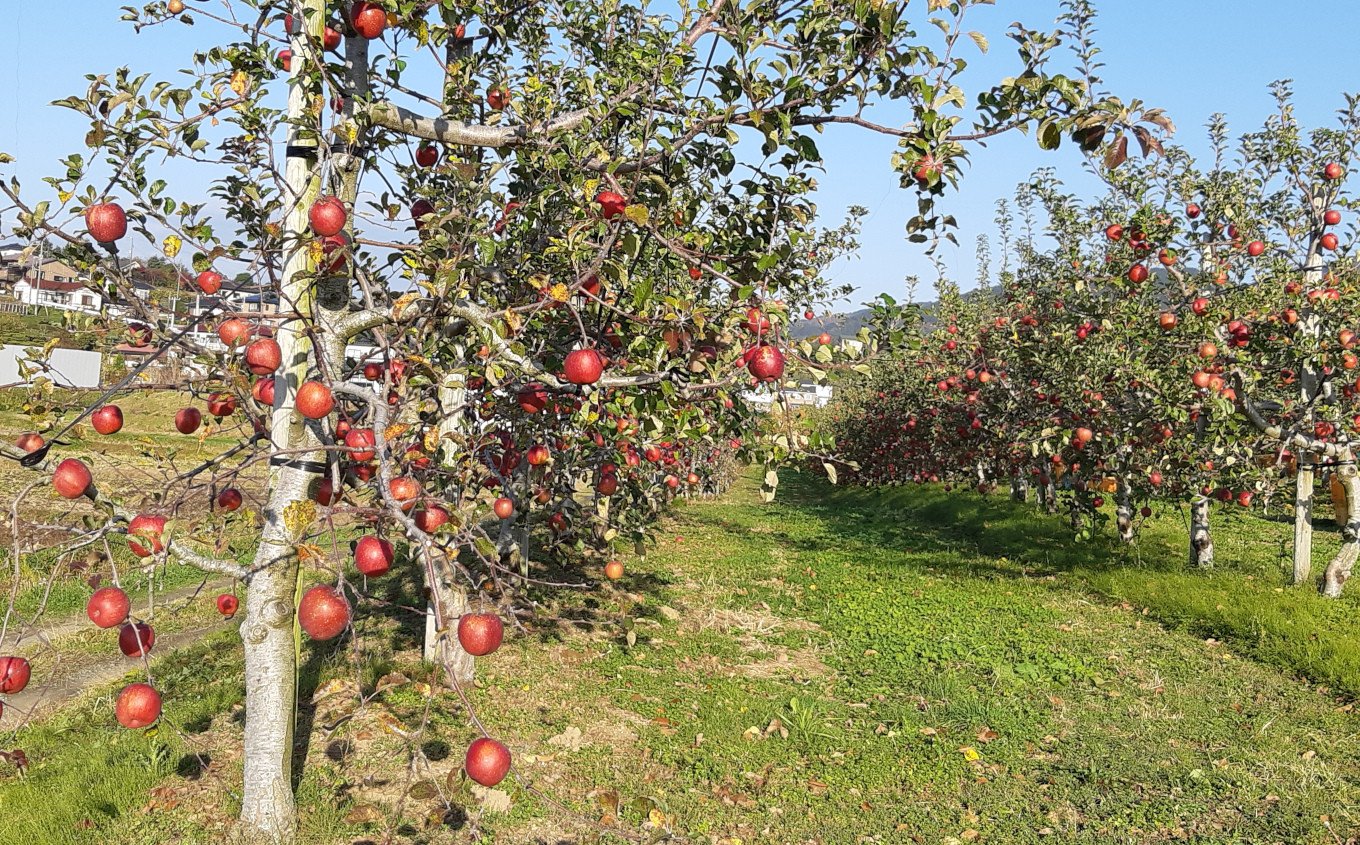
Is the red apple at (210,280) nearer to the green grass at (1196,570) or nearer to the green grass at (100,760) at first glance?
the green grass at (100,760)

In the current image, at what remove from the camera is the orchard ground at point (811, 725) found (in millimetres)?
4645

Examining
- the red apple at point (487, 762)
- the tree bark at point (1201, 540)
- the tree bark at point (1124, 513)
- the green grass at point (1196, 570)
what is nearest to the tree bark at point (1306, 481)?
the green grass at point (1196, 570)

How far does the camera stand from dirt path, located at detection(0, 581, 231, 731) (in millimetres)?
6465

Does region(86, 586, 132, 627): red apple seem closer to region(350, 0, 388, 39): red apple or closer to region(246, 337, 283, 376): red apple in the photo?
region(246, 337, 283, 376): red apple

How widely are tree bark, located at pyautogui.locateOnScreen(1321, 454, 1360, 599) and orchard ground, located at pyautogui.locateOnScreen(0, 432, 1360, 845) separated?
9.8 inches

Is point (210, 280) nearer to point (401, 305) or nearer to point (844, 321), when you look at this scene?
point (401, 305)

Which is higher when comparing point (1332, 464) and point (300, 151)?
point (300, 151)

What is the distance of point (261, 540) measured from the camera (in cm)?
362

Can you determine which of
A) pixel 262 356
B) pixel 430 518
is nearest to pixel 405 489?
pixel 430 518

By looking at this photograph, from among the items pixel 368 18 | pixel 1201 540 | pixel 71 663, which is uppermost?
pixel 368 18

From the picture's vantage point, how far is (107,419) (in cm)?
308

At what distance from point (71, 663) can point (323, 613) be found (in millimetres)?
6786

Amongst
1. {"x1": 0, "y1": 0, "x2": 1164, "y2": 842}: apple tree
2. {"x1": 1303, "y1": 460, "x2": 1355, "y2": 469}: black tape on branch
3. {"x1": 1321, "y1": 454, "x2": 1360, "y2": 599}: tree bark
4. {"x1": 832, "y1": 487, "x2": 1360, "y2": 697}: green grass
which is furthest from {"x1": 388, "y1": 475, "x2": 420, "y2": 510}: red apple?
{"x1": 1303, "y1": 460, "x2": 1355, "y2": 469}: black tape on branch

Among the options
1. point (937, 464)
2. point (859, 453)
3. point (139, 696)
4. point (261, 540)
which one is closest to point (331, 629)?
point (139, 696)
